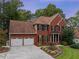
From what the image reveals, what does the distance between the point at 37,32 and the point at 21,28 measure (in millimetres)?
4041

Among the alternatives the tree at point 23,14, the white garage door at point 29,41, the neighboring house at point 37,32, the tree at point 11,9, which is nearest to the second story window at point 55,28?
the neighboring house at point 37,32

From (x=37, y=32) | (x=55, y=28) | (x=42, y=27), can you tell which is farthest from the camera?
(x=55, y=28)

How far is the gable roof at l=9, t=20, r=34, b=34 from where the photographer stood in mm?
42656

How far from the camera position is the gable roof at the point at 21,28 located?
4266cm

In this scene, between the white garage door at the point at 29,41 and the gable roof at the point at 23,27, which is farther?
the white garage door at the point at 29,41

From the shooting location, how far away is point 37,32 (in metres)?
44.6

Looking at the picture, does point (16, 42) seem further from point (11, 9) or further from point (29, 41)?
point (11, 9)

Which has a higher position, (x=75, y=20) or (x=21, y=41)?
(x=75, y=20)

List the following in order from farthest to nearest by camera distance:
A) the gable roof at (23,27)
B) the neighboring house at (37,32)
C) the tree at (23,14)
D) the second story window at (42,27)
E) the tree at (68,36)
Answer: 1. the tree at (23,14)
2. the tree at (68,36)
3. the second story window at (42,27)
4. the gable roof at (23,27)
5. the neighboring house at (37,32)

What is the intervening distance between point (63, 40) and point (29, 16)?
1935cm

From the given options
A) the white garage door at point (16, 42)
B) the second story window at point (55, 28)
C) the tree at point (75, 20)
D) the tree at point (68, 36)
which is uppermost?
the tree at point (75, 20)

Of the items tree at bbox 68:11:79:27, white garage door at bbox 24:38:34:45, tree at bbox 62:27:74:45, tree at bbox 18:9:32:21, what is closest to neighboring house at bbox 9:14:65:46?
white garage door at bbox 24:38:34:45

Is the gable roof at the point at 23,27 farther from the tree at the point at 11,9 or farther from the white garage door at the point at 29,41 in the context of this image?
the tree at the point at 11,9

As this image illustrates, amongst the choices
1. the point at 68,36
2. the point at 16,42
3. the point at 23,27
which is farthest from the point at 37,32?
the point at 68,36
